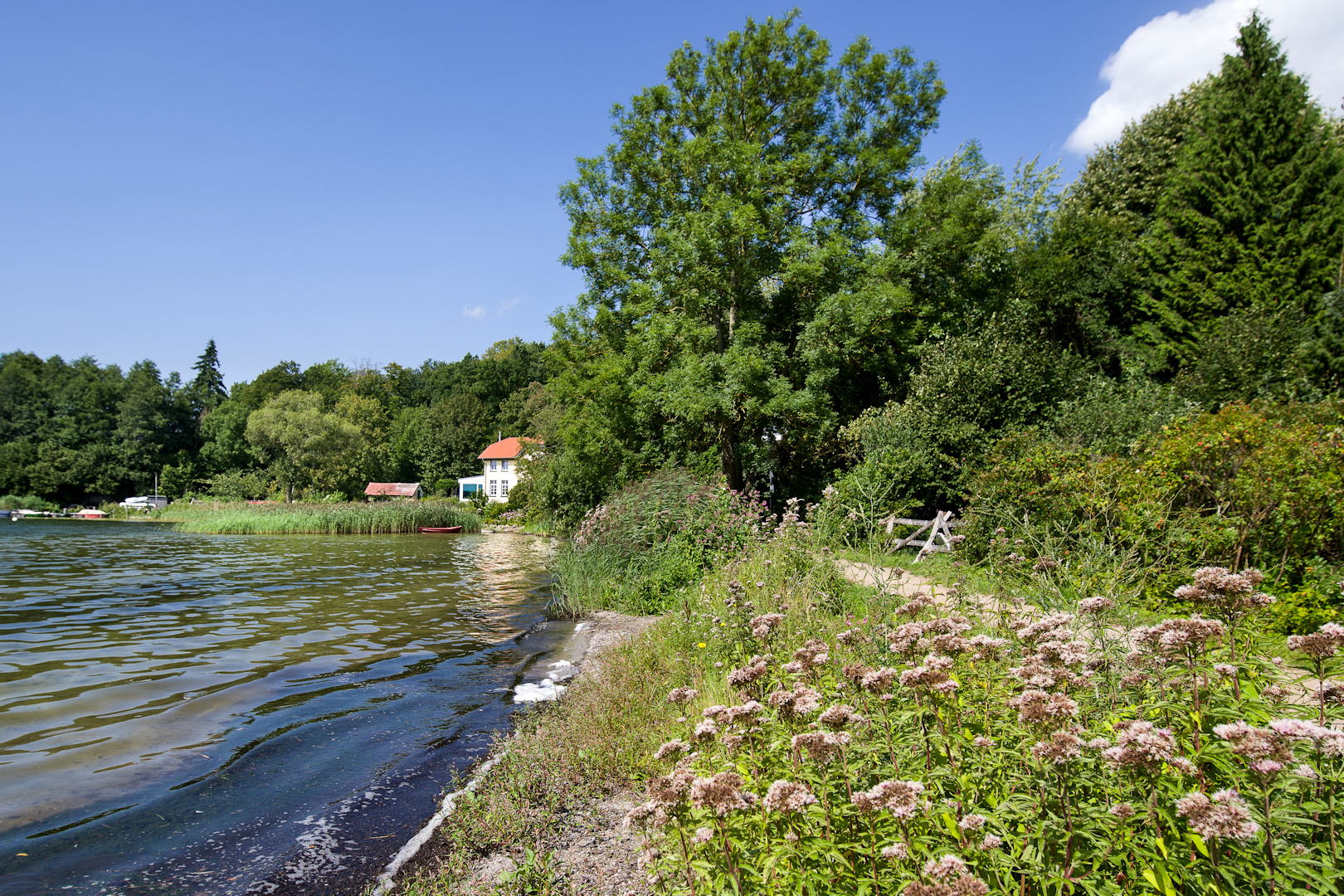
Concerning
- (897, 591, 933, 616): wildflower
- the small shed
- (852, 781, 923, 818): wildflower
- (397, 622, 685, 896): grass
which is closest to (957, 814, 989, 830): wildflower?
(852, 781, 923, 818): wildflower

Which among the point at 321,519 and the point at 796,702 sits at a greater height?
the point at 796,702

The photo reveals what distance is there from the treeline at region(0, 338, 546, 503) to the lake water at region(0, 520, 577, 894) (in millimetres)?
38090

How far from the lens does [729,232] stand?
17.5 metres

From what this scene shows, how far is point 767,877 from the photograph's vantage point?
7.05 feet

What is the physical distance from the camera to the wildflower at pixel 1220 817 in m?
1.64

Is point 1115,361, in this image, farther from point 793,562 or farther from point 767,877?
point 767,877

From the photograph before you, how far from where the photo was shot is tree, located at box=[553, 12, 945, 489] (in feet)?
57.5

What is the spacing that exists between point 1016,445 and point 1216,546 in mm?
4238

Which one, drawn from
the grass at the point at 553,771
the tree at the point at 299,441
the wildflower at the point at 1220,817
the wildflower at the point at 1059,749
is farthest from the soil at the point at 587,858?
the tree at the point at 299,441

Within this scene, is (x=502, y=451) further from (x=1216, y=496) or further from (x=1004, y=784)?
(x=1004, y=784)

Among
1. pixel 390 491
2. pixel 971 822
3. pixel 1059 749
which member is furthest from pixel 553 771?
pixel 390 491

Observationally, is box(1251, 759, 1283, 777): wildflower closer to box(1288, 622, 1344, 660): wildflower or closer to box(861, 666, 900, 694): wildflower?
box(1288, 622, 1344, 660): wildflower

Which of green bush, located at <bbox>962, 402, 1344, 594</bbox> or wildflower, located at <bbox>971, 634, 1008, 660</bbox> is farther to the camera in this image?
green bush, located at <bbox>962, 402, 1344, 594</bbox>

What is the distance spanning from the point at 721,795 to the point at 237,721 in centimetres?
642
